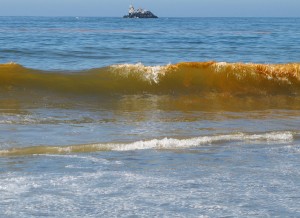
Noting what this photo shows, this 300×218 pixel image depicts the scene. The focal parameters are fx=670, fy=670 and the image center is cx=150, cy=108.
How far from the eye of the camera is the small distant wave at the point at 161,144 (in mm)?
7020

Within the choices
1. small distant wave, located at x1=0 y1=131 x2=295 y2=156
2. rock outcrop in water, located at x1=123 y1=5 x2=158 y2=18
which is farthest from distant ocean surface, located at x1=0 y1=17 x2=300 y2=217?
rock outcrop in water, located at x1=123 y1=5 x2=158 y2=18

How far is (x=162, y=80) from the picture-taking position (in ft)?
45.7

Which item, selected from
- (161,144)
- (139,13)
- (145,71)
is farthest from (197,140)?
(139,13)

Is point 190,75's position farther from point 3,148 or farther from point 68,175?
point 68,175

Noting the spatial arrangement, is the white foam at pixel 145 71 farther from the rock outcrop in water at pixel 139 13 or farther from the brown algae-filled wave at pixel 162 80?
the rock outcrop in water at pixel 139 13

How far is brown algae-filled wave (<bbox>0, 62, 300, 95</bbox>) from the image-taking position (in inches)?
517

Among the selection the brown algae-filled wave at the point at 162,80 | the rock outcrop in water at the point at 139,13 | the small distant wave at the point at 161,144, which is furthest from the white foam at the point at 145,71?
the rock outcrop in water at the point at 139,13

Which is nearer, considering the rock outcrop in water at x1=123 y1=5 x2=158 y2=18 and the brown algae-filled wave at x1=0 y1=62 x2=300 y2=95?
the brown algae-filled wave at x1=0 y1=62 x2=300 y2=95

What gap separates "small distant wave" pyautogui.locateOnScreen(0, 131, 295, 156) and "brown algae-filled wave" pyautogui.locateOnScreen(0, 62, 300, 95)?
17.1 feet

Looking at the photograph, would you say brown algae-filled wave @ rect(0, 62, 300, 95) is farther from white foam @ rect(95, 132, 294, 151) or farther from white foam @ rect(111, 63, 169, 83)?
white foam @ rect(95, 132, 294, 151)

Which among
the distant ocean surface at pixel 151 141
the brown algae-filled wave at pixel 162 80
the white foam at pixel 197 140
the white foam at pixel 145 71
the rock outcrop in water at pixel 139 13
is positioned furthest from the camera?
the rock outcrop in water at pixel 139 13

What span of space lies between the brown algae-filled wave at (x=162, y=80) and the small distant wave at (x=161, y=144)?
5.21 metres

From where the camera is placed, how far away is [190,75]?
46.9 feet

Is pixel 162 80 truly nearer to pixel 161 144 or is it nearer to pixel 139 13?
pixel 161 144
